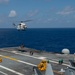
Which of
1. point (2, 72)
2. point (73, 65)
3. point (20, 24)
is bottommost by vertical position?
point (2, 72)

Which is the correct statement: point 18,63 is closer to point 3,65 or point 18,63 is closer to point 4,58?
point 3,65

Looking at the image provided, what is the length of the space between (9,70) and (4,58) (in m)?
9.91

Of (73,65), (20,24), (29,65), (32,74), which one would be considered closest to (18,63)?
(29,65)

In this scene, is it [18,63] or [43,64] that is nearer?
[43,64]

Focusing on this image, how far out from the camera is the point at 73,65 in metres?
24.4

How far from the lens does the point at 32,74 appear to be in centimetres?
3170

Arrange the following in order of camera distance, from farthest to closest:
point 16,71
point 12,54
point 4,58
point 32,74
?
point 12,54 → point 4,58 → point 16,71 → point 32,74

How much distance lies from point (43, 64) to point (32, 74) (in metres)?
3.83

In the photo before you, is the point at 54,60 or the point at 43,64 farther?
the point at 54,60

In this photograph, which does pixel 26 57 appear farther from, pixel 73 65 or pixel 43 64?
pixel 73 65

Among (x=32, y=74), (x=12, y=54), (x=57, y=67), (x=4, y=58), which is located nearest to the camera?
(x=32, y=74)

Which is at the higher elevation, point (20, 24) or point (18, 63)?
point (20, 24)

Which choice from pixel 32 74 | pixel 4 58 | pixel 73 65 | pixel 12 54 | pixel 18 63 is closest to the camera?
pixel 73 65

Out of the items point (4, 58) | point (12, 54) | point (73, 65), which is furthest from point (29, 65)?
point (73, 65)
